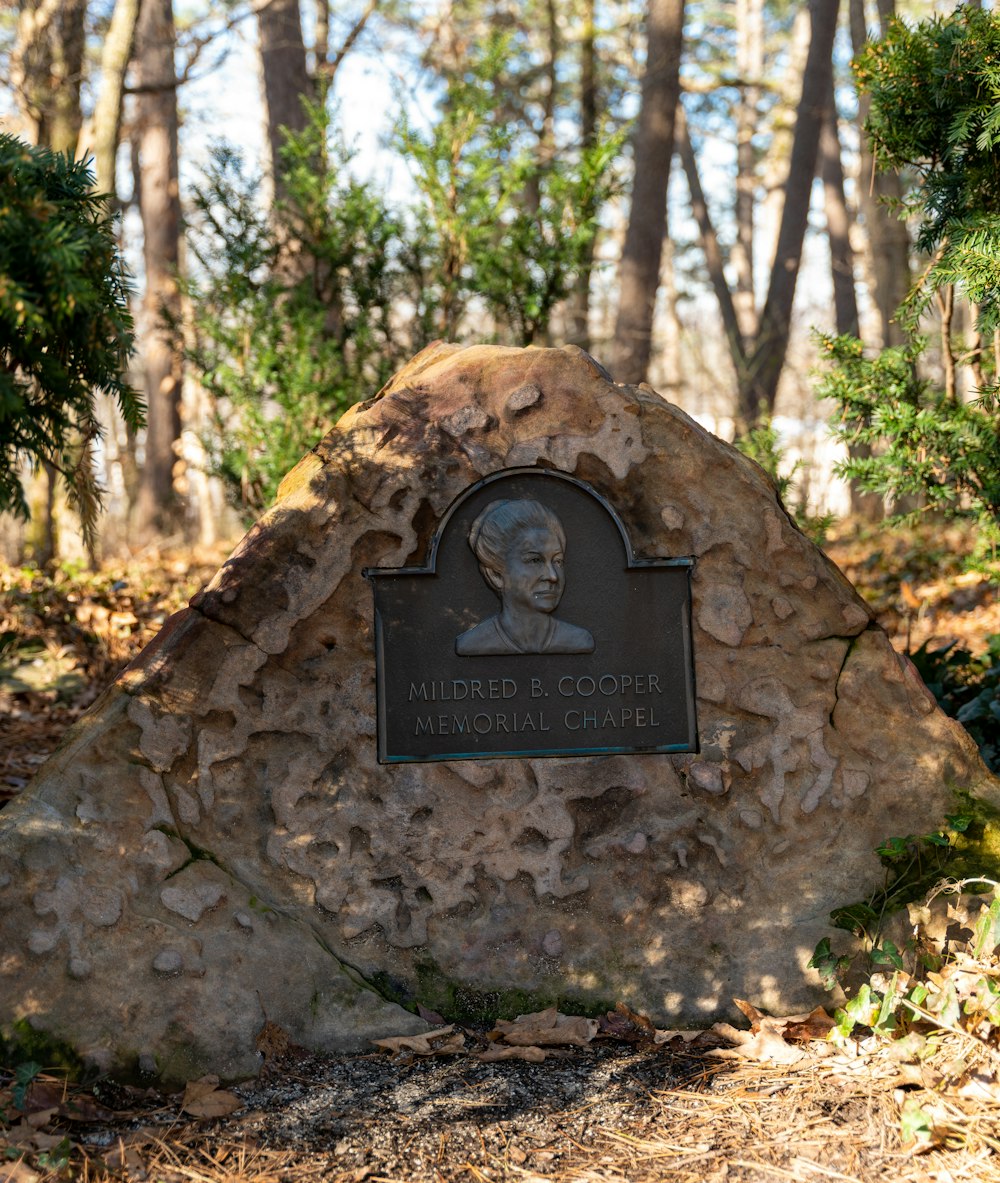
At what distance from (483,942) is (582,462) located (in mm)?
1607

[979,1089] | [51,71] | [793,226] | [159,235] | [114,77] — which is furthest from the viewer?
[159,235]

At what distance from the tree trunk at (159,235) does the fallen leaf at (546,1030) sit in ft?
30.3

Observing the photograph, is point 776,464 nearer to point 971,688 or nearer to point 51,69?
point 971,688

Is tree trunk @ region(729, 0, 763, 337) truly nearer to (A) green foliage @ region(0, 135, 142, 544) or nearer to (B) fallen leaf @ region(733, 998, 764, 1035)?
(B) fallen leaf @ region(733, 998, 764, 1035)

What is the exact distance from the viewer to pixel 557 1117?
2904 millimetres

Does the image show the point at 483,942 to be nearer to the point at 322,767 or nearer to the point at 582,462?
the point at 322,767

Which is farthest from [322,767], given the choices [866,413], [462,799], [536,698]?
[866,413]

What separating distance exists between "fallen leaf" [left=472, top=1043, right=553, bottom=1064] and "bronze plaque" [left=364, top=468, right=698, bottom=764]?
902 mm

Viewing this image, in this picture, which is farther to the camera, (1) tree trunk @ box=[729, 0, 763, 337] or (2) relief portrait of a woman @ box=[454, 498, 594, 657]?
(1) tree trunk @ box=[729, 0, 763, 337]

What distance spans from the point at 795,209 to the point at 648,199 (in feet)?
7.86

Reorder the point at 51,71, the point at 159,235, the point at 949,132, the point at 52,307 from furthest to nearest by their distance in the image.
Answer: the point at 159,235, the point at 51,71, the point at 949,132, the point at 52,307

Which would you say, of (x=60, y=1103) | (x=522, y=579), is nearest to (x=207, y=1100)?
(x=60, y=1103)

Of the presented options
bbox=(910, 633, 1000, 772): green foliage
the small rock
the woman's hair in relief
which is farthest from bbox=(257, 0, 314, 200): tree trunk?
the small rock

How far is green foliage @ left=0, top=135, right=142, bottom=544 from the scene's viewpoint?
2.55 meters
